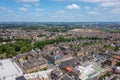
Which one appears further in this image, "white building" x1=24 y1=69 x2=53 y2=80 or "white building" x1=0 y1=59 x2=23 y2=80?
"white building" x1=0 y1=59 x2=23 y2=80

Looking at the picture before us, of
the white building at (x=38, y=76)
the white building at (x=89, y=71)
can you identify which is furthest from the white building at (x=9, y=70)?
the white building at (x=89, y=71)

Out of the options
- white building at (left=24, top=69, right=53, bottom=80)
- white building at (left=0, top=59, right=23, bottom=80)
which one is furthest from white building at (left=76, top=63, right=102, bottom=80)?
white building at (left=0, top=59, right=23, bottom=80)

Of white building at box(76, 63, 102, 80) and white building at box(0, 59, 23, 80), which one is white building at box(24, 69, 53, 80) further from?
white building at box(76, 63, 102, 80)

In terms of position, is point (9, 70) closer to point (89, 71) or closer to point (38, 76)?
point (38, 76)

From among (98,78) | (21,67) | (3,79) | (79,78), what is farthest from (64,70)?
(3,79)

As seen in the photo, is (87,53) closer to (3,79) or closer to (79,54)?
(79,54)

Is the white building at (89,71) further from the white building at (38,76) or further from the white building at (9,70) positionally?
the white building at (9,70)

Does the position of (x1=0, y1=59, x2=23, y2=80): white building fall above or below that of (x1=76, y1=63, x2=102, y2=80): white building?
below

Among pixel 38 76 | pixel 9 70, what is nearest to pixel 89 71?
pixel 38 76
